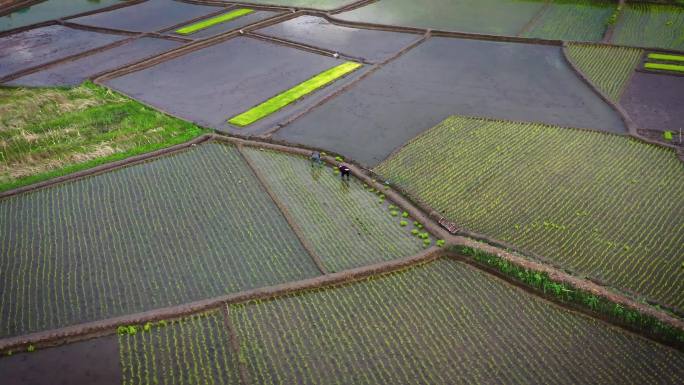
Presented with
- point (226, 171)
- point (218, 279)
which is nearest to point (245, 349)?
point (218, 279)

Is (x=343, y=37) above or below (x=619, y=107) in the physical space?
above

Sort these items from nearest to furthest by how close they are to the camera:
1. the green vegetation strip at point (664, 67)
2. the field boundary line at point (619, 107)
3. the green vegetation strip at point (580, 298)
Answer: the green vegetation strip at point (580, 298)
the field boundary line at point (619, 107)
the green vegetation strip at point (664, 67)

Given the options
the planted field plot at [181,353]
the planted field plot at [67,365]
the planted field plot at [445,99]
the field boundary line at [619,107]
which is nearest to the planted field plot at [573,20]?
the planted field plot at [445,99]

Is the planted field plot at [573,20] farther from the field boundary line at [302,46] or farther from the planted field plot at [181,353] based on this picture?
the planted field plot at [181,353]

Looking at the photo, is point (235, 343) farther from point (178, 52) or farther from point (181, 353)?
point (178, 52)

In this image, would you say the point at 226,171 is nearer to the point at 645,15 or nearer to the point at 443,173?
the point at 443,173

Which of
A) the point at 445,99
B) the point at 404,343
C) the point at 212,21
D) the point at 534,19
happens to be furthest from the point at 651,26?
the point at 404,343
